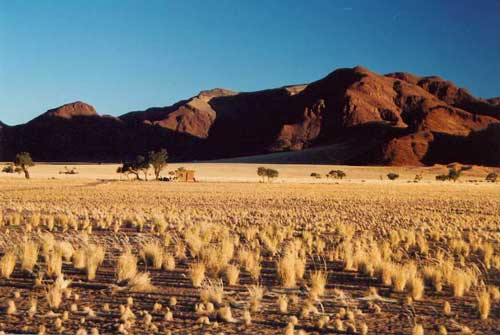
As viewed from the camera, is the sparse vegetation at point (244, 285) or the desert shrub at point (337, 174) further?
the desert shrub at point (337, 174)

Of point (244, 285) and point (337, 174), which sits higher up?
point (337, 174)

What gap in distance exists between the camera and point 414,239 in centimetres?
1734

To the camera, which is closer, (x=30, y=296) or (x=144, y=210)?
(x=30, y=296)

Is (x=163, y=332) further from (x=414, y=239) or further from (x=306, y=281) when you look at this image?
(x=414, y=239)

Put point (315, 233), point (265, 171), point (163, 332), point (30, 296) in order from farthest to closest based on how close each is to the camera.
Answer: point (265, 171) < point (315, 233) < point (30, 296) < point (163, 332)

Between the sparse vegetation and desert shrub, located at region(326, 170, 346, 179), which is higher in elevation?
desert shrub, located at region(326, 170, 346, 179)

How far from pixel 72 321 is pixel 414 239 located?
12300 millimetres

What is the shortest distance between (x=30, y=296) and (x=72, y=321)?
1.97m

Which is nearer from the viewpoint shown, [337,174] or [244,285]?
[244,285]

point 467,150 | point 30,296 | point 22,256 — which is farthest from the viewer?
point 467,150

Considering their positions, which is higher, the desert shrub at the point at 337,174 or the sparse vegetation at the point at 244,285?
the desert shrub at the point at 337,174

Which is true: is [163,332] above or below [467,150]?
below

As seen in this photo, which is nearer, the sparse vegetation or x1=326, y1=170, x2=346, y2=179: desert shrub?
the sparse vegetation

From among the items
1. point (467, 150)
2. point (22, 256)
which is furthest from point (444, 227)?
point (467, 150)
